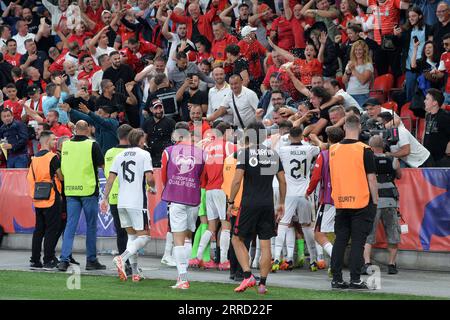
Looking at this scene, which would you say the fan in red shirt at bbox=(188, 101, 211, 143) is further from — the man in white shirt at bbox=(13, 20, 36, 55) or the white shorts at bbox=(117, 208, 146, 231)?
the man in white shirt at bbox=(13, 20, 36, 55)

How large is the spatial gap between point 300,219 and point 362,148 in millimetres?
3160

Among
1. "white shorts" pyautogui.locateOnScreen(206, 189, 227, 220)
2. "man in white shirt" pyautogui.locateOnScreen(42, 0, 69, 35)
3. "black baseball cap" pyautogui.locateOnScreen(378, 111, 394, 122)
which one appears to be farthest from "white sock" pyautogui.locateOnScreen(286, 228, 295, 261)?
"man in white shirt" pyautogui.locateOnScreen(42, 0, 69, 35)


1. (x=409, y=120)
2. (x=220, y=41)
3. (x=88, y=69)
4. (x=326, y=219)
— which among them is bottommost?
(x=326, y=219)

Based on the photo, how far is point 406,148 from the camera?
57.2 feet

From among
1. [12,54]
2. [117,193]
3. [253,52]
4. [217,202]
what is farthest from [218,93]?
[12,54]

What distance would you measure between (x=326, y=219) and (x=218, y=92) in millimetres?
5672

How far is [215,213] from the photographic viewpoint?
17.7 metres

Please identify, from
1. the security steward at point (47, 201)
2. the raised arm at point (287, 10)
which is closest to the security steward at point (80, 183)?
the security steward at point (47, 201)

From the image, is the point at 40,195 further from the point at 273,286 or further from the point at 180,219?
the point at 273,286

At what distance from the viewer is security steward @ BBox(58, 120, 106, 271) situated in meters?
17.2

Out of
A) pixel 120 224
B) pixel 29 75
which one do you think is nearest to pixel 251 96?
pixel 120 224

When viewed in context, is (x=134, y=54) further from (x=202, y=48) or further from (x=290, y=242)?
(x=290, y=242)

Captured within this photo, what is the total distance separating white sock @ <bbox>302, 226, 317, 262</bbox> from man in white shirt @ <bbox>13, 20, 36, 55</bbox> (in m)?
13.9
